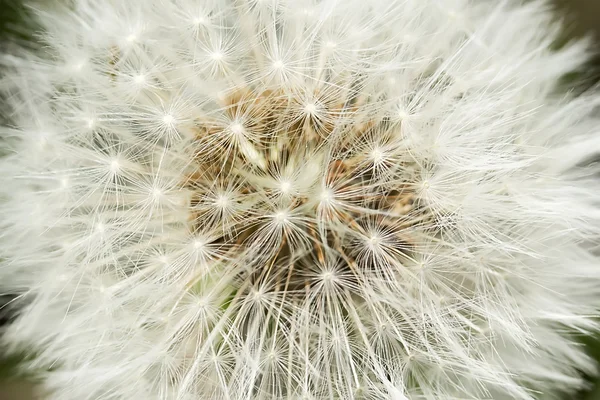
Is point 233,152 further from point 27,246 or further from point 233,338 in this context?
point 27,246

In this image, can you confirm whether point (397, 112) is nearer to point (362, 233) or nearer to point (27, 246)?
point (362, 233)

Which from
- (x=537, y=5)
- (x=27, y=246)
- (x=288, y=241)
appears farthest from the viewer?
(x=537, y=5)

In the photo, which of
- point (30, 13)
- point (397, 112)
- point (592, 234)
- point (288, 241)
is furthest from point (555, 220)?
point (30, 13)

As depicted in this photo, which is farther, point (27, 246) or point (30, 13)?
point (30, 13)

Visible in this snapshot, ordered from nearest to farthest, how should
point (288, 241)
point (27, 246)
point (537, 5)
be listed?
point (288, 241), point (27, 246), point (537, 5)

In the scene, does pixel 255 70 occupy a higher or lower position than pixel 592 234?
higher

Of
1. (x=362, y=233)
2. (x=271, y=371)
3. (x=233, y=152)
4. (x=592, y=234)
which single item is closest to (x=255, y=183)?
(x=233, y=152)

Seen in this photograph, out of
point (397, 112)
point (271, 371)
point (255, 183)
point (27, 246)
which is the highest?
point (397, 112)
